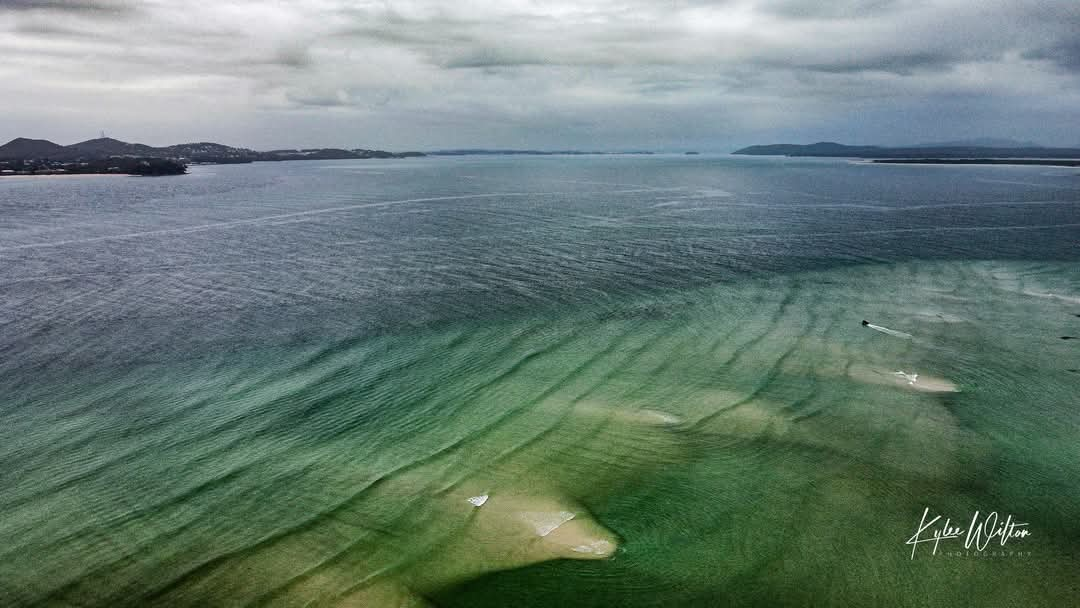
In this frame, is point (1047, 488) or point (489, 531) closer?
point (489, 531)

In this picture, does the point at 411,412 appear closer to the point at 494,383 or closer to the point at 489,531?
the point at 494,383

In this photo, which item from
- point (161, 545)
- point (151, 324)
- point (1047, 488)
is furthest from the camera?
point (151, 324)

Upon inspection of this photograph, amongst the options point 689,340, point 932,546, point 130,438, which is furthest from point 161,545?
point 689,340

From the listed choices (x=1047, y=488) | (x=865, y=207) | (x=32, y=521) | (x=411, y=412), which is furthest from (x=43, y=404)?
(x=865, y=207)

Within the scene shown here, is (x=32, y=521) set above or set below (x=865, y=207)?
below

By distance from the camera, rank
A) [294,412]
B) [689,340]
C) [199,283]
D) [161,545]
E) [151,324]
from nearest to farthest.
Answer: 1. [161,545]
2. [294,412]
3. [689,340]
4. [151,324]
5. [199,283]

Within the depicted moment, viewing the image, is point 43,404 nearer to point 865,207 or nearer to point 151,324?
point 151,324
